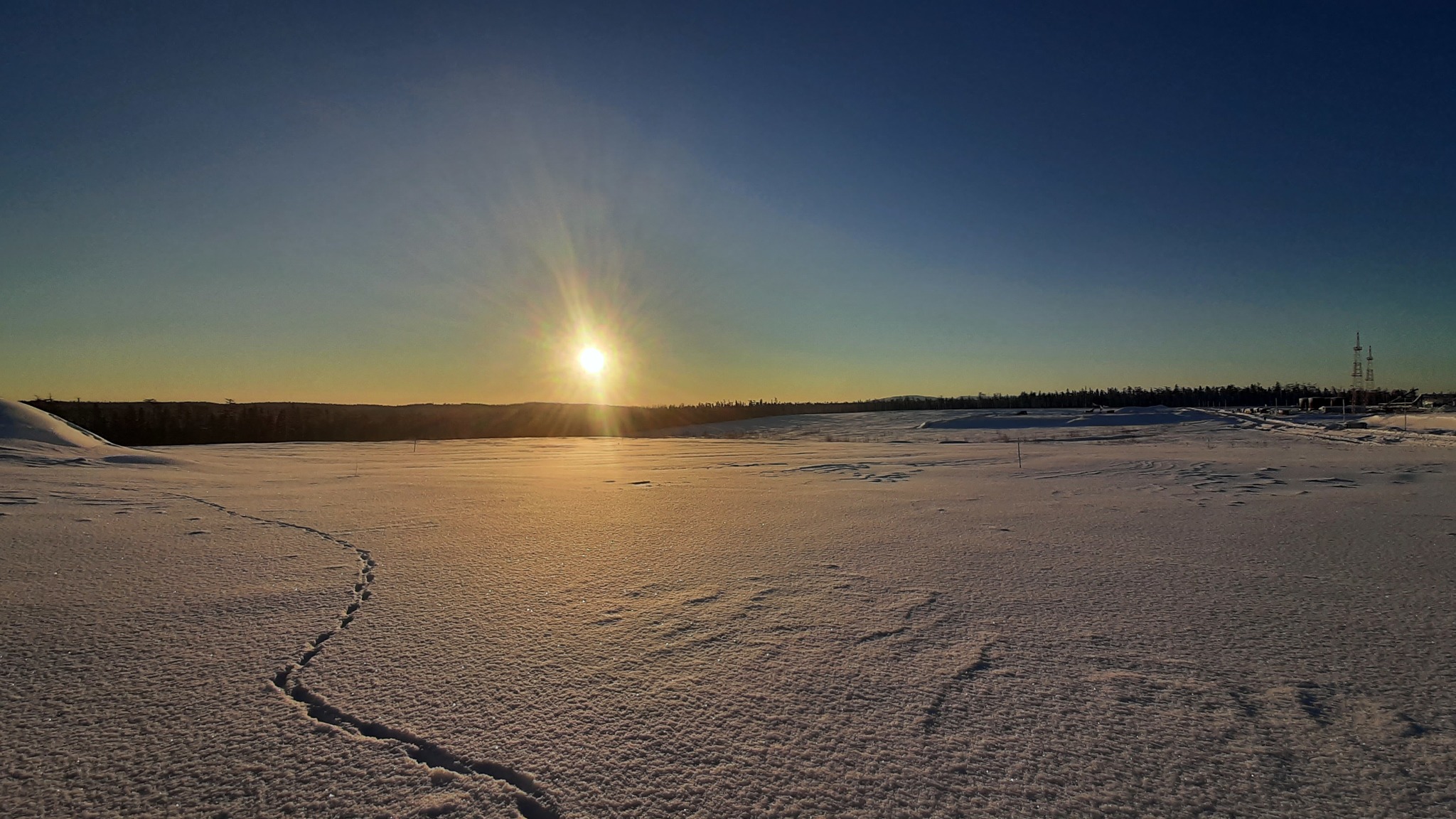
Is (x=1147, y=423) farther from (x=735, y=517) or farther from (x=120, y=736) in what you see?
(x=120, y=736)

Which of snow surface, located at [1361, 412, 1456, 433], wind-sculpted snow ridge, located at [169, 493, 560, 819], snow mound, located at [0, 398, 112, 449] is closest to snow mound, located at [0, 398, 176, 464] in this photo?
snow mound, located at [0, 398, 112, 449]

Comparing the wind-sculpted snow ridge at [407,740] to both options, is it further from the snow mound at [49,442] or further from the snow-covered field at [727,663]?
the snow mound at [49,442]

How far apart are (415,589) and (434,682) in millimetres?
1039

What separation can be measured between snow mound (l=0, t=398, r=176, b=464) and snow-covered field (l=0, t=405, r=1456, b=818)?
3.76 metres

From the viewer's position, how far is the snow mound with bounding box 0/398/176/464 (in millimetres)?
7035

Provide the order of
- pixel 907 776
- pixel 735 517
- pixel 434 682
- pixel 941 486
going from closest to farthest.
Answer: pixel 907 776 → pixel 434 682 → pixel 735 517 → pixel 941 486

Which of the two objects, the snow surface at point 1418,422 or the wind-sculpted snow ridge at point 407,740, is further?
the snow surface at point 1418,422

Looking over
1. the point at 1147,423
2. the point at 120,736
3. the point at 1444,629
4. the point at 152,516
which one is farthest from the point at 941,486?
the point at 1147,423

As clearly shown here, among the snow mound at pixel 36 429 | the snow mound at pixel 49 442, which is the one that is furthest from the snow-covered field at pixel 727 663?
the snow mound at pixel 36 429

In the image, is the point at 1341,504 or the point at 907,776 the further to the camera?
the point at 1341,504

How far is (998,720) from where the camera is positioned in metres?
1.60

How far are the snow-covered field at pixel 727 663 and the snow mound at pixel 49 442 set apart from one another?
376cm

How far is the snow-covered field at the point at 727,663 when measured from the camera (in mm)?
1349

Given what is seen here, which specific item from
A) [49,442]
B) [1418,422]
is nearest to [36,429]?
[49,442]
